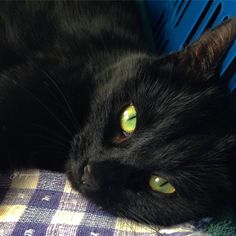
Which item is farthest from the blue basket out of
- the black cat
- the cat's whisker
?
the cat's whisker

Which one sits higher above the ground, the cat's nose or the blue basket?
the blue basket

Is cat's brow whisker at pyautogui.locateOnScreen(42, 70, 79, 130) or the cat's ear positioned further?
cat's brow whisker at pyautogui.locateOnScreen(42, 70, 79, 130)

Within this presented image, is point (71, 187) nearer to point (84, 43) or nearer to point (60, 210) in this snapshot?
point (60, 210)

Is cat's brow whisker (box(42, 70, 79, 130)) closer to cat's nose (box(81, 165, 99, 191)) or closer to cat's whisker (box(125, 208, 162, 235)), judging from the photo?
cat's nose (box(81, 165, 99, 191))

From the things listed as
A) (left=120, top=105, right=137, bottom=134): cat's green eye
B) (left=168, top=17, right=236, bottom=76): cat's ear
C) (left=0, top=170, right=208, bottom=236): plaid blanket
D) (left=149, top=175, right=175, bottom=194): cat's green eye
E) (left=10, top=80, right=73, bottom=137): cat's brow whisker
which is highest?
(left=168, top=17, right=236, bottom=76): cat's ear

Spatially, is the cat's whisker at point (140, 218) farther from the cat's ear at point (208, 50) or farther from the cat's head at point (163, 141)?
the cat's ear at point (208, 50)

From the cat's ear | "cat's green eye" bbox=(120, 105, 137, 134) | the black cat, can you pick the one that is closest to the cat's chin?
the black cat

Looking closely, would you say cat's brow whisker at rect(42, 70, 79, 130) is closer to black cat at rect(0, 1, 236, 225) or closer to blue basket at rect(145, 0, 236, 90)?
black cat at rect(0, 1, 236, 225)
